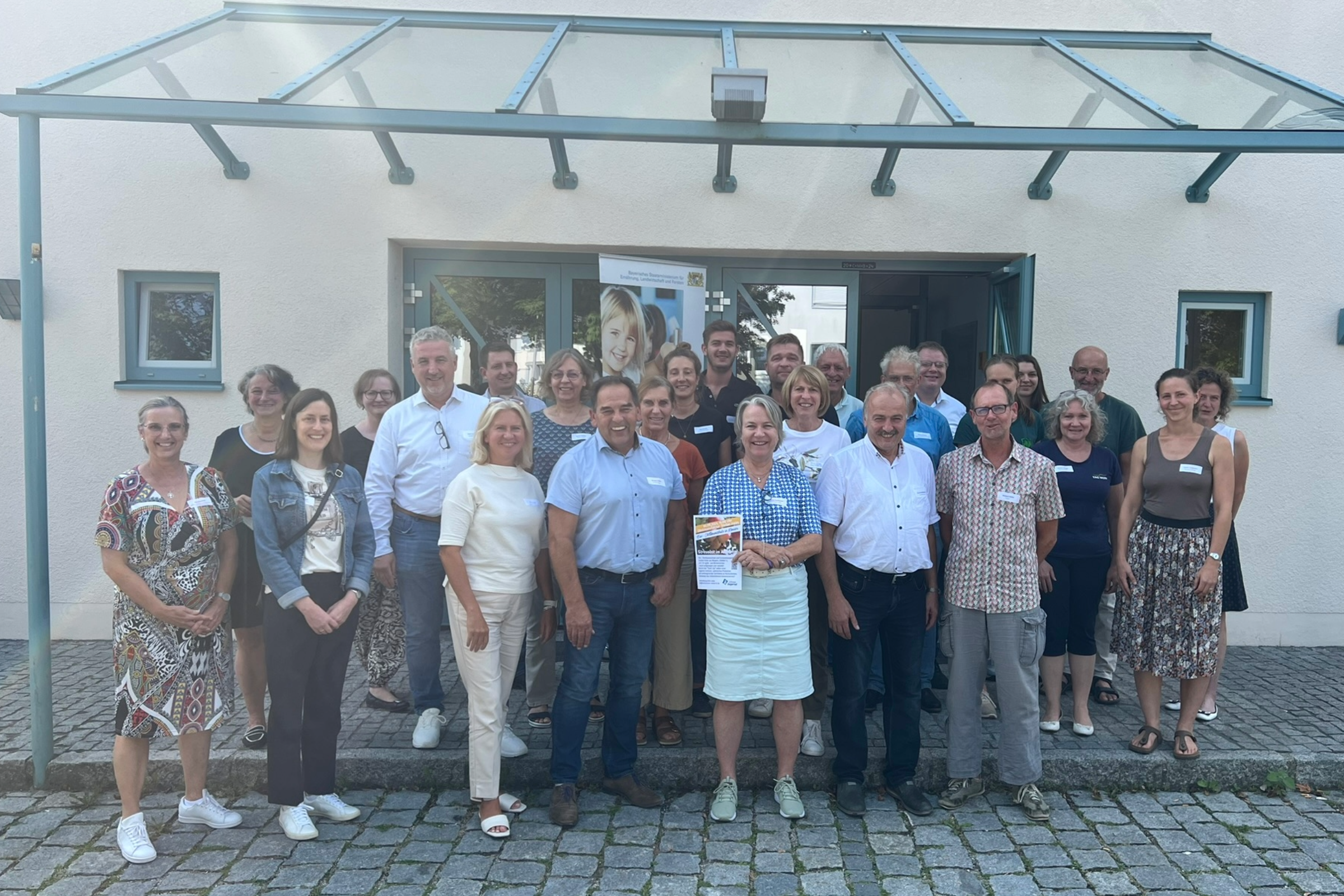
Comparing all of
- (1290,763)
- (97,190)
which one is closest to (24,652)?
(97,190)

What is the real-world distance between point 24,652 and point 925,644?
5925 millimetres

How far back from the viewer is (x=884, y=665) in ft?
13.1

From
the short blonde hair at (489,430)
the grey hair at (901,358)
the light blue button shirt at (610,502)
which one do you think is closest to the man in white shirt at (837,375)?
the grey hair at (901,358)

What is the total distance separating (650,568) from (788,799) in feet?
3.94

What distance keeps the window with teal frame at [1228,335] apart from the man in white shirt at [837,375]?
120 inches

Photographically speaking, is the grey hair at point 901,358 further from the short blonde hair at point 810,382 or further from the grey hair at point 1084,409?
the grey hair at point 1084,409

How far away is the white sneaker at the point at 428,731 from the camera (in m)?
4.23

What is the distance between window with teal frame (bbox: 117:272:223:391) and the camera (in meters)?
6.12

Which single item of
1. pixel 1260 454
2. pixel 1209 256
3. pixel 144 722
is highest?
pixel 1209 256

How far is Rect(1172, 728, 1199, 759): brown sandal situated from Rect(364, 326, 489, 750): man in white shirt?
143 inches

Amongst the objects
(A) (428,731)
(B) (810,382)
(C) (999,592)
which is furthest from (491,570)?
(C) (999,592)

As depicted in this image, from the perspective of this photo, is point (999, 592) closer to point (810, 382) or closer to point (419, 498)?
point (810, 382)

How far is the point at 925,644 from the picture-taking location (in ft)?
15.5

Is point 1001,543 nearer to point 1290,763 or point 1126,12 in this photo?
point 1290,763
